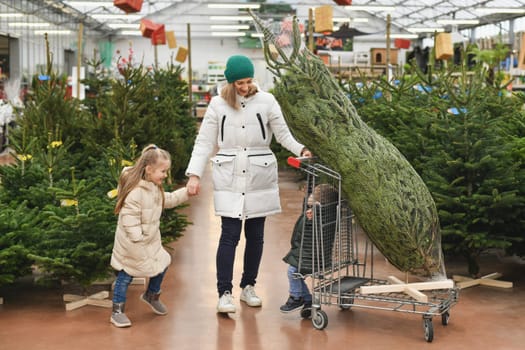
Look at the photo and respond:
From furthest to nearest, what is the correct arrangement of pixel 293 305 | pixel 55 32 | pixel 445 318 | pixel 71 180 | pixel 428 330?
pixel 55 32, pixel 71 180, pixel 293 305, pixel 445 318, pixel 428 330

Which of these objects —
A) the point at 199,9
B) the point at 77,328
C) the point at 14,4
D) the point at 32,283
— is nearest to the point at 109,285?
the point at 32,283

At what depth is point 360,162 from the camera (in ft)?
12.7

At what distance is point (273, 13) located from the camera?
3375 centimetres

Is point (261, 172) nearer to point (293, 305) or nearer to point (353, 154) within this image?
point (353, 154)

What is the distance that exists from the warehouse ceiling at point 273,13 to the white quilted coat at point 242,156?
20959 mm

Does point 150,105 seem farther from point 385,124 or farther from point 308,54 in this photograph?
point 308,54

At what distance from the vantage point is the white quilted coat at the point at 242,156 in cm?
418

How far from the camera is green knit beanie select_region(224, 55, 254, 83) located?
161 inches

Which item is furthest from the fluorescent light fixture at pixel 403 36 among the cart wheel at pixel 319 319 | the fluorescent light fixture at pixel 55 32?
the cart wheel at pixel 319 319

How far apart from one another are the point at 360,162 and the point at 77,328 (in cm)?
174

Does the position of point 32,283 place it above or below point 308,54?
below

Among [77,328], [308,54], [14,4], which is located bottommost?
[77,328]

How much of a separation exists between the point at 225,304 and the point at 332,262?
66cm

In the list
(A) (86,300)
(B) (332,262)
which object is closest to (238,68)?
(B) (332,262)
